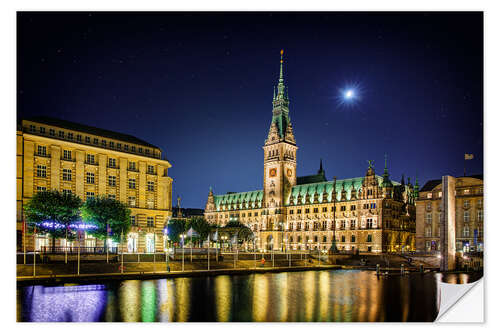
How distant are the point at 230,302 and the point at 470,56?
16579mm

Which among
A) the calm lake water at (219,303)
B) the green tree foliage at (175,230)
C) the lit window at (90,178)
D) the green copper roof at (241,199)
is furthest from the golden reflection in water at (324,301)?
the green copper roof at (241,199)

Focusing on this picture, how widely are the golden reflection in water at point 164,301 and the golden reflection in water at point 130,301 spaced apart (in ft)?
3.22

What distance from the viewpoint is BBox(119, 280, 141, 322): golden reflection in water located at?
18969mm

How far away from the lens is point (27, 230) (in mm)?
39250

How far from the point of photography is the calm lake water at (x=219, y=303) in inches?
756

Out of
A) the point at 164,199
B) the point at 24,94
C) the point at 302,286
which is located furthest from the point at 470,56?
the point at 164,199

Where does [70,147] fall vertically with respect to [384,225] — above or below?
above

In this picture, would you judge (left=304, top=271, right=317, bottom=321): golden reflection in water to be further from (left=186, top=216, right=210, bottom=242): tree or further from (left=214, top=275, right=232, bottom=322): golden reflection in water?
(left=186, top=216, right=210, bottom=242): tree

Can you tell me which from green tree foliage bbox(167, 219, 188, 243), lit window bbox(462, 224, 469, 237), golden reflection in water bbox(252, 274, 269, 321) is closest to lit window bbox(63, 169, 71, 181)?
golden reflection in water bbox(252, 274, 269, 321)

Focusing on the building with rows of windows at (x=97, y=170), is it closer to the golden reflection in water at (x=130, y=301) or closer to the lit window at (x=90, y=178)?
the lit window at (x=90, y=178)
